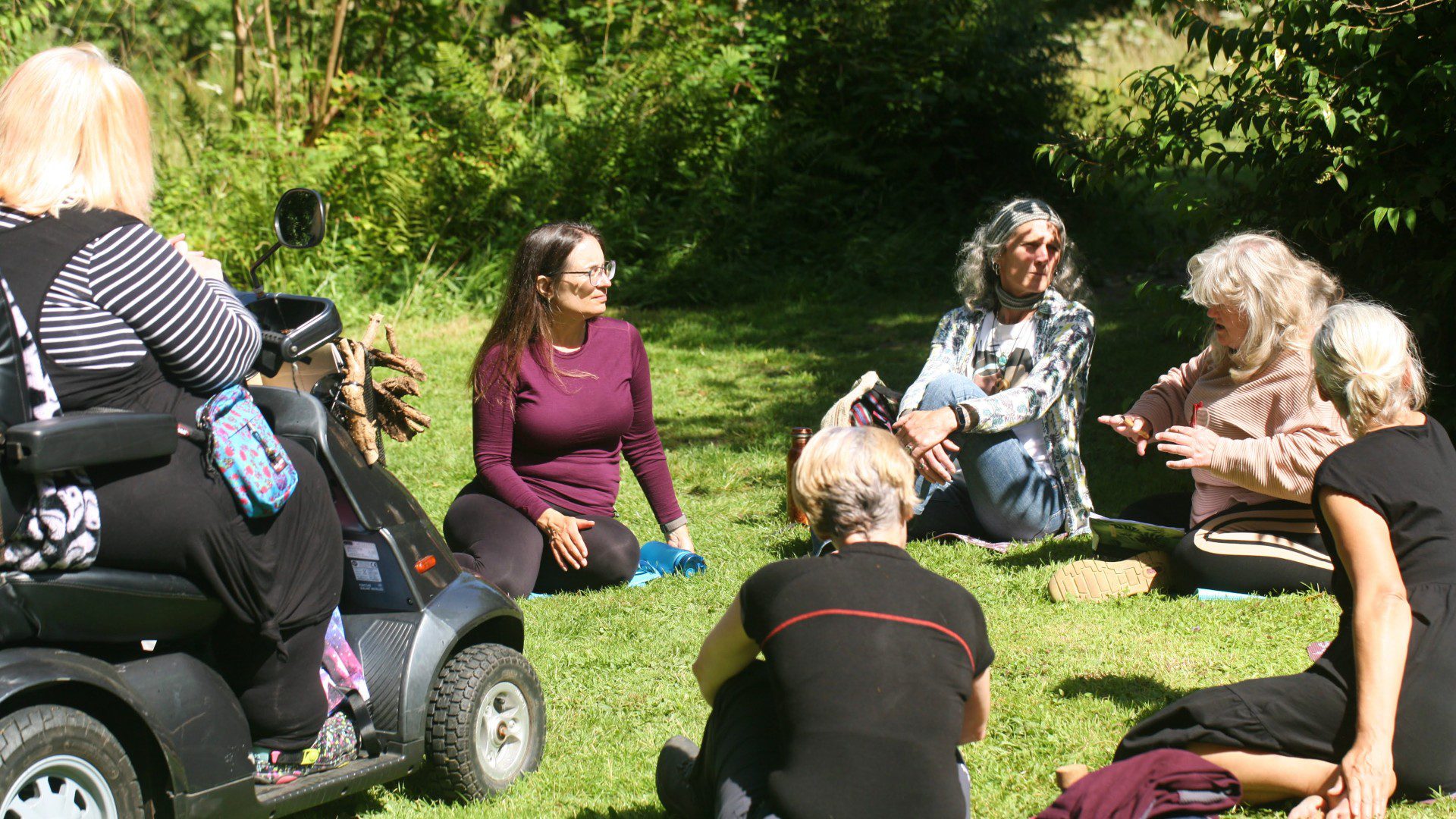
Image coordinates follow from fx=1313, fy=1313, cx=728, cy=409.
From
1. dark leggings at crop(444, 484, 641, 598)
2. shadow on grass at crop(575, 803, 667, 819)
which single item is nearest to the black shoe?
shadow on grass at crop(575, 803, 667, 819)

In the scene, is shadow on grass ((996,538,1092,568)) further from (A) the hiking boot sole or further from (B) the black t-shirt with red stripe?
(B) the black t-shirt with red stripe

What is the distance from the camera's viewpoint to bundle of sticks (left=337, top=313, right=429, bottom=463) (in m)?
3.37

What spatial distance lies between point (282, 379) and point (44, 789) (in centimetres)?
140

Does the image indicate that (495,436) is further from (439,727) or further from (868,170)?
(868,170)

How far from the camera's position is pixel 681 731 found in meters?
3.76

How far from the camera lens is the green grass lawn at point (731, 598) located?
11.2ft

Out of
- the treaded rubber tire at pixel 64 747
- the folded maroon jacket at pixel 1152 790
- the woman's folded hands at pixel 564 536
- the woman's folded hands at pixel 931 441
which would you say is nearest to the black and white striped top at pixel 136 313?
the treaded rubber tire at pixel 64 747

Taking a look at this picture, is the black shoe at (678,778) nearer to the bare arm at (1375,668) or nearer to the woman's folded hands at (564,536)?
the bare arm at (1375,668)

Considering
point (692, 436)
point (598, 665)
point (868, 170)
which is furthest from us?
point (868, 170)

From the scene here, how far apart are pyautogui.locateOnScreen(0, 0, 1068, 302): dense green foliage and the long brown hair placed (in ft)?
20.1

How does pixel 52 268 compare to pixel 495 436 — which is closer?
pixel 52 268

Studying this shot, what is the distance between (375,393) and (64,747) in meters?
1.49

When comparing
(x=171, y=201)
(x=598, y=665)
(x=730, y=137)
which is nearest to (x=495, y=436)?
(x=598, y=665)

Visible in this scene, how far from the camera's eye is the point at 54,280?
241cm
